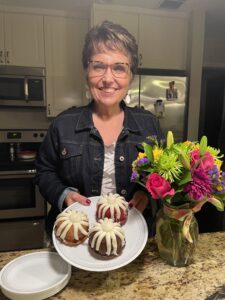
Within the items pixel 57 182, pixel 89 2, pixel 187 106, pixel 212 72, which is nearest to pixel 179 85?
pixel 187 106

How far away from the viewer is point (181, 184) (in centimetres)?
64

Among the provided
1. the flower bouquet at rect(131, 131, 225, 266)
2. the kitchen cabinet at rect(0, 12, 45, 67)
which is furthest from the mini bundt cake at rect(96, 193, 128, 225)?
the kitchen cabinet at rect(0, 12, 45, 67)

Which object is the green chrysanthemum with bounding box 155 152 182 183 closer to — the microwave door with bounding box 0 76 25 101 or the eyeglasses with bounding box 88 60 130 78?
the eyeglasses with bounding box 88 60 130 78

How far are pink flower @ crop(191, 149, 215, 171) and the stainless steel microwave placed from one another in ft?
7.35

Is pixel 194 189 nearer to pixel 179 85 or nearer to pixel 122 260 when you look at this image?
pixel 122 260

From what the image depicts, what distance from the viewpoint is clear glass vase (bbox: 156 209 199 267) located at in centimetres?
72

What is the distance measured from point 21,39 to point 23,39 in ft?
0.06

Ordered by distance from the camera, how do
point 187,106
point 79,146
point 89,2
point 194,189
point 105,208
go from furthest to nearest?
point 187,106 → point 89,2 → point 79,146 → point 105,208 → point 194,189

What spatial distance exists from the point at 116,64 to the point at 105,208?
18.9 inches

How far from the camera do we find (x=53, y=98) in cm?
274

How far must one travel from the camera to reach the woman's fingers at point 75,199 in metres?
0.84

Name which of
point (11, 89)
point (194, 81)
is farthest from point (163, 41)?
point (11, 89)

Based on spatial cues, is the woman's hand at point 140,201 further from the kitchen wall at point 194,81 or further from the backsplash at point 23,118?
the backsplash at point 23,118

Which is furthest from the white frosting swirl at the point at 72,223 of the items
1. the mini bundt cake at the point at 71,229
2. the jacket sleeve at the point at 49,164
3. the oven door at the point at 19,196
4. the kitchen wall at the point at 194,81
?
the kitchen wall at the point at 194,81
